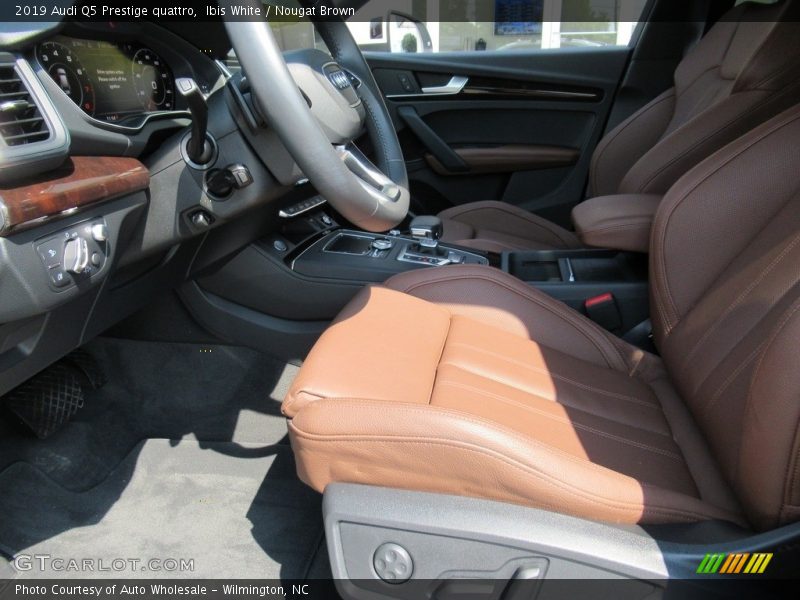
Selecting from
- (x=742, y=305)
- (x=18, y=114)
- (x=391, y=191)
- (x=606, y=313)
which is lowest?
(x=606, y=313)

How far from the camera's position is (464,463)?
2.74 ft

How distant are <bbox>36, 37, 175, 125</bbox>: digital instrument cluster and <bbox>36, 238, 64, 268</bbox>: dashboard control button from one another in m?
0.26

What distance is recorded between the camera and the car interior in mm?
843

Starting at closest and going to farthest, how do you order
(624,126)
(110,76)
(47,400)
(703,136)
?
(110,76)
(47,400)
(703,136)
(624,126)

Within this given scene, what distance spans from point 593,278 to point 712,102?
2.21 feet

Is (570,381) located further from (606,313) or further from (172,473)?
(172,473)

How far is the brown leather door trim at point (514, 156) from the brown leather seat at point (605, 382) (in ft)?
4.43

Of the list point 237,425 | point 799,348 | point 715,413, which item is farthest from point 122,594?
point 799,348

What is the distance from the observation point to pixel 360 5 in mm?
2020

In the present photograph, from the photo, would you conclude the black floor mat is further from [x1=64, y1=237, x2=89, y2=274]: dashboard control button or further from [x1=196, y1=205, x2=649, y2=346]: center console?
[x1=64, y1=237, x2=89, y2=274]: dashboard control button

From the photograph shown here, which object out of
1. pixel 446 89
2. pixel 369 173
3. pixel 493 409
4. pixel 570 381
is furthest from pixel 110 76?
pixel 446 89

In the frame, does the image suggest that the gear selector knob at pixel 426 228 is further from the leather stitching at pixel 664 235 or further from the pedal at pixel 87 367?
the pedal at pixel 87 367

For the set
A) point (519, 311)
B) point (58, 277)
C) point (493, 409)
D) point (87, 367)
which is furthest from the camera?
point (87, 367)

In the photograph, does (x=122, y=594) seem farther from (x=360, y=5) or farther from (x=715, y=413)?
(x=360, y=5)
